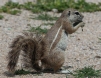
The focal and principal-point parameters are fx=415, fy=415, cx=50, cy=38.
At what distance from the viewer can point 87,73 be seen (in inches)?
269

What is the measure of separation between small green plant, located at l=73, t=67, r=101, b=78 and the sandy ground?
10.2 inches

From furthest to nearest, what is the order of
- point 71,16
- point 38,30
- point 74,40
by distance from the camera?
point 38,30
point 74,40
point 71,16

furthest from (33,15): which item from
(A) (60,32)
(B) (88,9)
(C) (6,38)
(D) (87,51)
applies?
(A) (60,32)

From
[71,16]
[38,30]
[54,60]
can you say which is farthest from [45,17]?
[54,60]

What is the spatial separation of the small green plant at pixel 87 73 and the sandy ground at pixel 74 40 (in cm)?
26

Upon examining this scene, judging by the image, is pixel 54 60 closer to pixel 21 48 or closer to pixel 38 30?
pixel 21 48

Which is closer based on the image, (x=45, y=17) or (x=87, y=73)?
(x=87, y=73)

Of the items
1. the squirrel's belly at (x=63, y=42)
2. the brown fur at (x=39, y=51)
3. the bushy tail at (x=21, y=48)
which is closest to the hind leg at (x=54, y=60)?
the brown fur at (x=39, y=51)

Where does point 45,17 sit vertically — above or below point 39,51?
below

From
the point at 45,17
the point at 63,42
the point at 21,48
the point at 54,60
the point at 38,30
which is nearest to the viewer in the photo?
the point at 21,48

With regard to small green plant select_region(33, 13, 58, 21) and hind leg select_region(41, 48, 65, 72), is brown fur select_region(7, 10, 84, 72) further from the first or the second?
small green plant select_region(33, 13, 58, 21)

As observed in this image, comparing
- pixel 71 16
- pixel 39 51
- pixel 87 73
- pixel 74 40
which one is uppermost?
pixel 71 16

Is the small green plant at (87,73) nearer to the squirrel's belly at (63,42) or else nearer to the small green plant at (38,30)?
the squirrel's belly at (63,42)

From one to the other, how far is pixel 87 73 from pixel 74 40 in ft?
8.46
